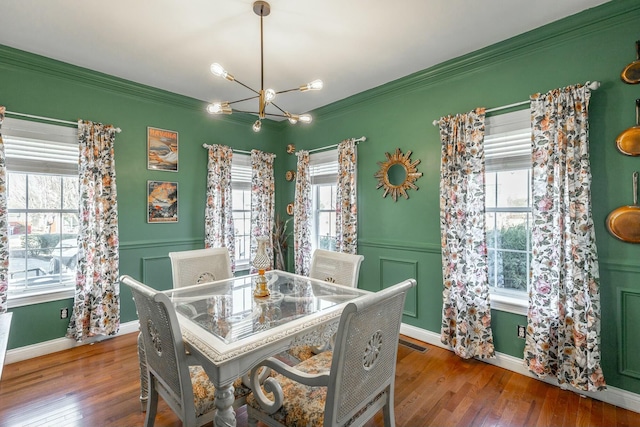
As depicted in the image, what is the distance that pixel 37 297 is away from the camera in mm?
2830

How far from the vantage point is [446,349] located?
2.97m

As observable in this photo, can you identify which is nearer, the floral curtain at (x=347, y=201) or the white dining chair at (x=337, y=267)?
the white dining chair at (x=337, y=267)

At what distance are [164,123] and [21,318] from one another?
2385mm

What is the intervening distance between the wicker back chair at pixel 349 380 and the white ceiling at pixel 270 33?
2002 mm

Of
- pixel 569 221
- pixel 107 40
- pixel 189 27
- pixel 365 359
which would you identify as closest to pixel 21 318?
pixel 107 40

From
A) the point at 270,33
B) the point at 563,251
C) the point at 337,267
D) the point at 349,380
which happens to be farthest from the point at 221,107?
the point at 563,251

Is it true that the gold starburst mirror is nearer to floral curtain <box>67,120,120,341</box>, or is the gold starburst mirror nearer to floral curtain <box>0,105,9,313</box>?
floral curtain <box>67,120,120,341</box>

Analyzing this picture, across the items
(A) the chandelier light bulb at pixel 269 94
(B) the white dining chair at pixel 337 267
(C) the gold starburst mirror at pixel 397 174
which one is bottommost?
(B) the white dining chair at pixel 337 267

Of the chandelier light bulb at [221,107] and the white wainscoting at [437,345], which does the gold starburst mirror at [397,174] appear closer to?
the white wainscoting at [437,345]

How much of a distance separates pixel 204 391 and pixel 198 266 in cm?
134

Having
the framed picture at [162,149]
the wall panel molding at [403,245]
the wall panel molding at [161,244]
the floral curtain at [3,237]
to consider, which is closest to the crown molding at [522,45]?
the wall panel molding at [403,245]

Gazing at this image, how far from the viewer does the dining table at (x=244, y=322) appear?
1.33 m

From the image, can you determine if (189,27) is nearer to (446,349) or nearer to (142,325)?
(142,325)

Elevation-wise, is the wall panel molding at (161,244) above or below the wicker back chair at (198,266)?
above
